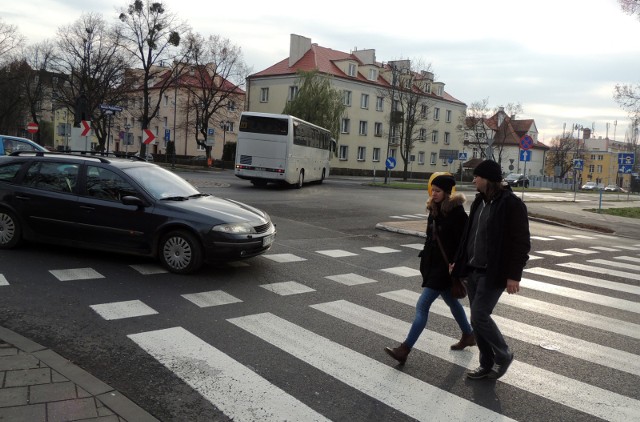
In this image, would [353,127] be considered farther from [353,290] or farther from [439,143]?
[353,290]

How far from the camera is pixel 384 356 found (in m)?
4.89

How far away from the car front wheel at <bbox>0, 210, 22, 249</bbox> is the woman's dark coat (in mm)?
6773

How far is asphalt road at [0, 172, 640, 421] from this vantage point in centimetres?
392

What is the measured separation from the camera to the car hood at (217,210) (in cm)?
772

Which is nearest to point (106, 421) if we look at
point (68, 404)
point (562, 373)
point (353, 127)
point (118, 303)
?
point (68, 404)

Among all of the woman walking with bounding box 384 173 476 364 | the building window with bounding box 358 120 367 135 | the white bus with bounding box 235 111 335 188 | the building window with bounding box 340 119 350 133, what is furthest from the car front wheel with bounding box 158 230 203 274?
the building window with bounding box 358 120 367 135

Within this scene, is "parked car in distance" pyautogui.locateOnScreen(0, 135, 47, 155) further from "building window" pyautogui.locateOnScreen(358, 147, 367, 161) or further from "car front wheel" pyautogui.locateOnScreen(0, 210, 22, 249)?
"building window" pyautogui.locateOnScreen(358, 147, 367, 161)

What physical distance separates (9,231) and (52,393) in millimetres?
5727

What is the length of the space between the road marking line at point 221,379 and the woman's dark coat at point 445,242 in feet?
5.44

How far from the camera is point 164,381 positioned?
4.11 m

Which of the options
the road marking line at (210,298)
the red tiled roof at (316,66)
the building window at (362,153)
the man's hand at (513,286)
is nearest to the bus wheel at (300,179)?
the road marking line at (210,298)

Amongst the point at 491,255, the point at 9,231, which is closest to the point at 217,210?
the point at 9,231

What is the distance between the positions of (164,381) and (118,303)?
2314 millimetres

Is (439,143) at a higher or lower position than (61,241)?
higher
